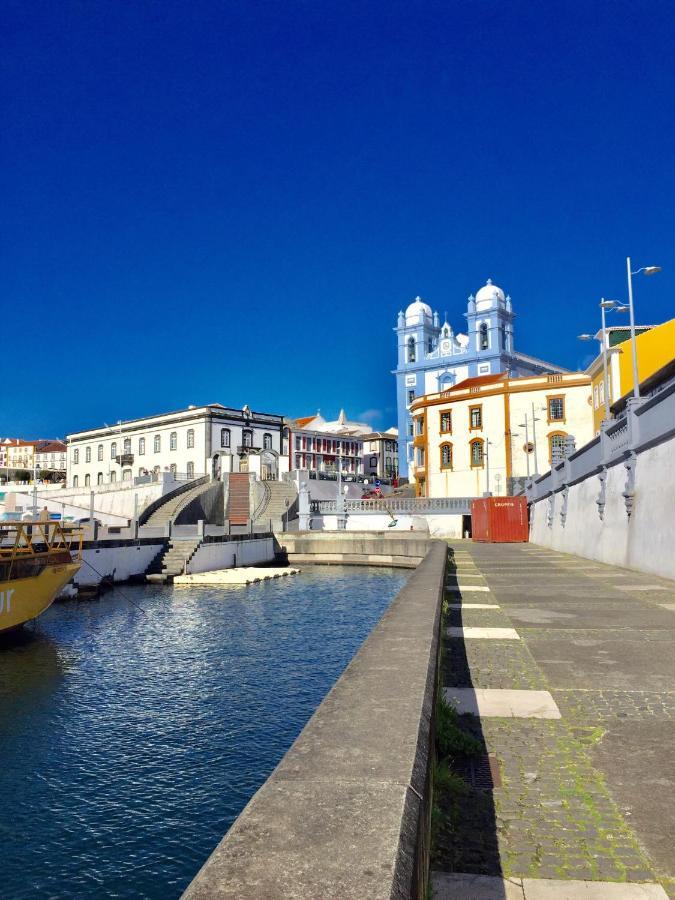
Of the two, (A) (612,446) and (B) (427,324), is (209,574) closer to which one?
(A) (612,446)

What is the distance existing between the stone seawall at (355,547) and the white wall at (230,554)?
170 centimetres

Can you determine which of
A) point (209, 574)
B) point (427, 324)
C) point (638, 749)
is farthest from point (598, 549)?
point (427, 324)

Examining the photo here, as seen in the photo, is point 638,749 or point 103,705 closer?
point 638,749

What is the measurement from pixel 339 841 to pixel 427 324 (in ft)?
325

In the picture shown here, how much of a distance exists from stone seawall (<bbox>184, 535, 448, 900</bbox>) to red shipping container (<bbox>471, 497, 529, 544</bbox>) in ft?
117

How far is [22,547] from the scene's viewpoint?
18688mm

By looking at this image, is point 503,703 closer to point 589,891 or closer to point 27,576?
point 589,891

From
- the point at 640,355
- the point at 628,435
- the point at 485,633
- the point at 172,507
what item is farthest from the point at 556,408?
the point at 485,633

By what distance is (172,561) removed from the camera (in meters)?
32.4

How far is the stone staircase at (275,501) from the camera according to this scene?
51.9 meters

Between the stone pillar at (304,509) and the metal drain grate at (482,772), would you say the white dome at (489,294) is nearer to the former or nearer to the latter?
the stone pillar at (304,509)

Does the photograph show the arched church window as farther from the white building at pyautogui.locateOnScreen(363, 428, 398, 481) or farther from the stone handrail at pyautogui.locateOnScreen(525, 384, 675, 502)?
the white building at pyautogui.locateOnScreen(363, 428, 398, 481)

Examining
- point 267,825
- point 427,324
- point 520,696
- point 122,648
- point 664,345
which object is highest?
point 427,324

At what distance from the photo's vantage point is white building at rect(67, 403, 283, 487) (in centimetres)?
6756
